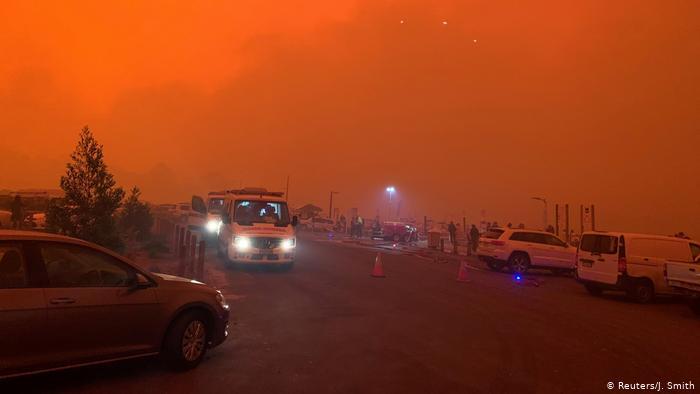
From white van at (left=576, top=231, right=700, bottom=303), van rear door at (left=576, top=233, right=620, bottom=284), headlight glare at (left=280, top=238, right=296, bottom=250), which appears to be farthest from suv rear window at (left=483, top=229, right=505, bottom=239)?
headlight glare at (left=280, top=238, right=296, bottom=250)

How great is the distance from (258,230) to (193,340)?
384 inches

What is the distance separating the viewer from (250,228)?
613 inches

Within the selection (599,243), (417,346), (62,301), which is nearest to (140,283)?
(62,301)

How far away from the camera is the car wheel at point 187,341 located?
564 centimetres

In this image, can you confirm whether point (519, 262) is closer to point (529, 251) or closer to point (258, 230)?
point (529, 251)

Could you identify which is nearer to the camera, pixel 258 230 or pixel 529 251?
pixel 258 230

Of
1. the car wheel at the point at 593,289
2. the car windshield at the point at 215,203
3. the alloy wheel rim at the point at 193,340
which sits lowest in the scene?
the car wheel at the point at 593,289

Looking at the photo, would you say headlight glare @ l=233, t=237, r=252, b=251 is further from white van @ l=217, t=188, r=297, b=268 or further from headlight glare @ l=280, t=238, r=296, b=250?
headlight glare @ l=280, t=238, r=296, b=250

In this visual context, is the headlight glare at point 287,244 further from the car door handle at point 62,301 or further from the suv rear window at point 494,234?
the car door handle at point 62,301

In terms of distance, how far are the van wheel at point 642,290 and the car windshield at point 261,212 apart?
10682 mm

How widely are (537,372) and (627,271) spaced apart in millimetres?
9057

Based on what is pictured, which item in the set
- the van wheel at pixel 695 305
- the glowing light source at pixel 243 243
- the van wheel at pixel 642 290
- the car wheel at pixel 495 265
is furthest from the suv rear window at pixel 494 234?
the glowing light source at pixel 243 243

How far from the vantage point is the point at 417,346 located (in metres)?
7.22

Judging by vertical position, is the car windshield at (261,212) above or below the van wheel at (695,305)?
above
